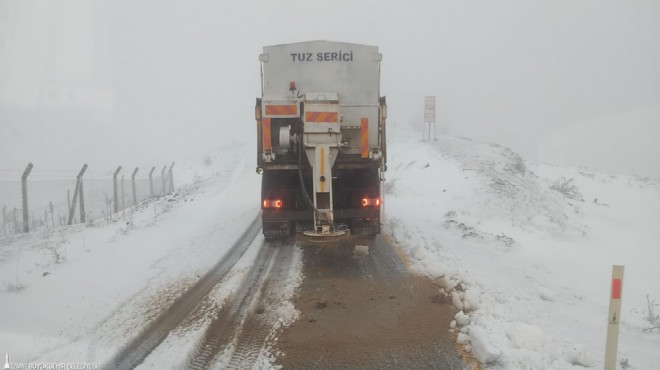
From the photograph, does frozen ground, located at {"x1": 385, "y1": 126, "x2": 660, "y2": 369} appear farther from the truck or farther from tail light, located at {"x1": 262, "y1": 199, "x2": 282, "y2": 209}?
tail light, located at {"x1": 262, "y1": 199, "x2": 282, "y2": 209}

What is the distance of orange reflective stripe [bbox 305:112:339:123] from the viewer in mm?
7641

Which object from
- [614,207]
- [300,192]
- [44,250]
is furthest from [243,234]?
[614,207]

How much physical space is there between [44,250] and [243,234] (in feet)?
12.4

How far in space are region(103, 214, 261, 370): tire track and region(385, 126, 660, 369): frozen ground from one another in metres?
2.99

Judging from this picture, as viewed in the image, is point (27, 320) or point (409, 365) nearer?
point (409, 365)

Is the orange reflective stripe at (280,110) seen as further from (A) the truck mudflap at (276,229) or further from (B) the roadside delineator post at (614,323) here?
(B) the roadside delineator post at (614,323)

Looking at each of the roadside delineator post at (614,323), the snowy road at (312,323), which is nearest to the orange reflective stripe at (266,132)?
the snowy road at (312,323)

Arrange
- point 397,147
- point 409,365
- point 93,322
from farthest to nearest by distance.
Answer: point 397,147
point 93,322
point 409,365

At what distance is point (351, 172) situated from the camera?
873cm

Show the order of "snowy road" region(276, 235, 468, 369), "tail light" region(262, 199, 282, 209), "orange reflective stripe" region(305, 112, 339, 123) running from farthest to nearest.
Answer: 1. "tail light" region(262, 199, 282, 209)
2. "orange reflective stripe" region(305, 112, 339, 123)
3. "snowy road" region(276, 235, 468, 369)

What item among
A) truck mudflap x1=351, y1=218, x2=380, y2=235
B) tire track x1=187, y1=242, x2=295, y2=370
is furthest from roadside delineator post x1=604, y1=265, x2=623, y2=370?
truck mudflap x1=351, y1=218, x2=380, y2=235

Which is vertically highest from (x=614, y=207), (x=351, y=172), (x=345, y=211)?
(x=351, y=172)

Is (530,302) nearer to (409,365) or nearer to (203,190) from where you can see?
(409,365)

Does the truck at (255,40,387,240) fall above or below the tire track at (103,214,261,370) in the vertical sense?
above
